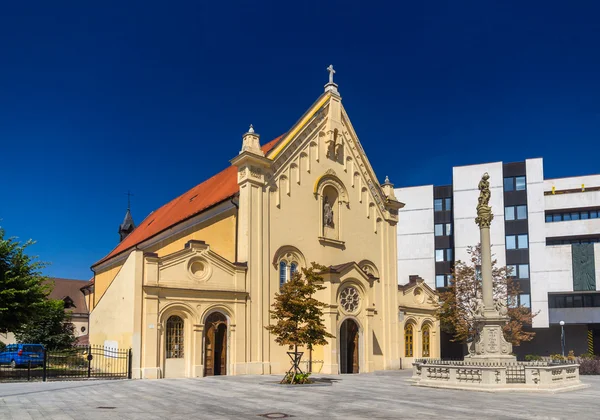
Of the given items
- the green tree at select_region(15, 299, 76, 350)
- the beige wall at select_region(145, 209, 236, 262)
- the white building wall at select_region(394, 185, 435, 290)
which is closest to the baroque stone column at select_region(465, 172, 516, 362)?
the beige wall at select_region(145, 209, 236, 262)

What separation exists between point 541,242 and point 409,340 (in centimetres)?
2604

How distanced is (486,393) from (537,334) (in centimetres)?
4433

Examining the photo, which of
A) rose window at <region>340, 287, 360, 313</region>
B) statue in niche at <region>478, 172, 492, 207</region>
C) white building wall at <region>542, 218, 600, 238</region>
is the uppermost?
white building wall at <region>542, 218, 600, 238</region>

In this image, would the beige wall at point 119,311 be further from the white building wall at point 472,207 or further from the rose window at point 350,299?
the white building wall at point 472,207

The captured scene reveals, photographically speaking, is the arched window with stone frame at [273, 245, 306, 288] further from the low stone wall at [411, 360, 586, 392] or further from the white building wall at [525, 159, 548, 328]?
the white building wall at [525, 159, 548, 328]

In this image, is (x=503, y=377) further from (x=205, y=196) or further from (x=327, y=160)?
(x=205, y=196)

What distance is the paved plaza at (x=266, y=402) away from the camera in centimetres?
1476

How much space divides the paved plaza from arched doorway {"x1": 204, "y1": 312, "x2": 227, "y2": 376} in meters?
5.03

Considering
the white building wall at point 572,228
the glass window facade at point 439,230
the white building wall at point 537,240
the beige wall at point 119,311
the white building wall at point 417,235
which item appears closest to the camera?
the beige wall at point 119,311

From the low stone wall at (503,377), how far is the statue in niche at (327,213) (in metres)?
13.8

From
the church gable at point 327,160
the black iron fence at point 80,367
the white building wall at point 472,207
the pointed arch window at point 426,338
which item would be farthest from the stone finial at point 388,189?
the white building wall at point 472,207

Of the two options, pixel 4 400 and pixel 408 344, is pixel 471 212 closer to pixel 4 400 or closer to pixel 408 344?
pixel 408 344

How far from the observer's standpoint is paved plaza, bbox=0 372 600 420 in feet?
48.4

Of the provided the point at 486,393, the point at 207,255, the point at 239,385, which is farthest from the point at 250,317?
the point at 486,393
